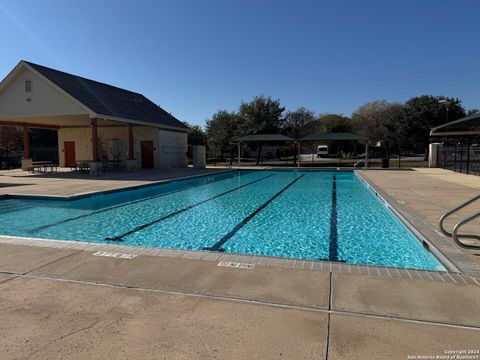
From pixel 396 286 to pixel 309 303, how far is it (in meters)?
1.07

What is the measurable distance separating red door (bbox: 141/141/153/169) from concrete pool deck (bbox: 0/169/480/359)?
19.6m

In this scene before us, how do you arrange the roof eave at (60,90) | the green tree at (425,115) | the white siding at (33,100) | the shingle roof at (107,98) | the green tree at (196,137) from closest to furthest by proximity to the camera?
1. the roof eave at (60,90)
2. the white siding at (33,100)
3. the shingle roof at (107,98)
4. the green tree at (425,115)
5. the green tree at (196,137)

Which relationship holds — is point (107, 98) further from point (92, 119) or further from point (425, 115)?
point (425, 115)

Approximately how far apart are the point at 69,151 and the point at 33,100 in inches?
312

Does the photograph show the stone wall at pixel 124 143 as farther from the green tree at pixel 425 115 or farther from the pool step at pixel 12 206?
→ the green tree at pixel 425 115

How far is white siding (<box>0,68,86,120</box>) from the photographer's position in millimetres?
18172

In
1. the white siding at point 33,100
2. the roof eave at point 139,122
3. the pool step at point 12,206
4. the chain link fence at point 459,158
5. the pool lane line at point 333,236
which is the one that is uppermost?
the white siding at point 33,100

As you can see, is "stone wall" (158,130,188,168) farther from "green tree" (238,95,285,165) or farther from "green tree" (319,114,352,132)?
"green tree" (319,114,352,132)

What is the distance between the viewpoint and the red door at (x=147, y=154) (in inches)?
929

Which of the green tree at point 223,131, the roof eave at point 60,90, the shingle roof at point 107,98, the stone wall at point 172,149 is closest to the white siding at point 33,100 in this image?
the roof eave at point 60,90

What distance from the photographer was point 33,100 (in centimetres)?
1878

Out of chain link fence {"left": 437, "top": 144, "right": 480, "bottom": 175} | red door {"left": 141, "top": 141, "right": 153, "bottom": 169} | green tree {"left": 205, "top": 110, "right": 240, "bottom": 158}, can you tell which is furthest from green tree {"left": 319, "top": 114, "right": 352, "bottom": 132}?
red door {"left": 141, "top": 141, "right": 153, "bottom": 169}

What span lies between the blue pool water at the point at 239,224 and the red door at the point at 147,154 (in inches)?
433

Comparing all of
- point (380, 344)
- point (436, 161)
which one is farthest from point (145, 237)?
point (436, 161)
